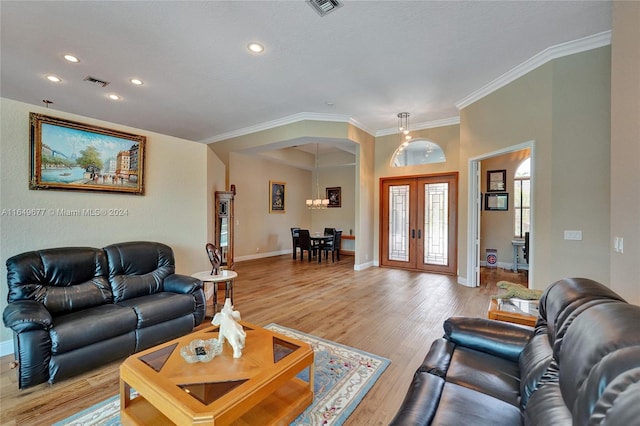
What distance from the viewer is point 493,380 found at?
1.45 m

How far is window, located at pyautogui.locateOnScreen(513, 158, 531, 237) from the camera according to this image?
6.43 m

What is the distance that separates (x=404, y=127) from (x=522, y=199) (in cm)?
340

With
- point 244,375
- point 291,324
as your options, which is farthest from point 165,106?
point 244,375

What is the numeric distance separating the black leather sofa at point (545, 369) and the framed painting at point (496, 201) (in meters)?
5.92

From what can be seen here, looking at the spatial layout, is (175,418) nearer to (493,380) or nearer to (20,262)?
(493,380)

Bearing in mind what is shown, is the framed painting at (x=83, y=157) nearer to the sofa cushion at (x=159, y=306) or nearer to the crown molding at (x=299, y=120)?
the sofa cushion at (x=159, y=306)

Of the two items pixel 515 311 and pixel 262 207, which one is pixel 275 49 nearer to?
pixel 515 311

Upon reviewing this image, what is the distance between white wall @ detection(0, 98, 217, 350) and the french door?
14.8 ft

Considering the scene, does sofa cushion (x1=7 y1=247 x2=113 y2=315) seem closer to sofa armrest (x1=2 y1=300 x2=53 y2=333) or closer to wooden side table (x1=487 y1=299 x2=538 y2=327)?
sofa armrest (x1=2 y1=300 x2=53 y2=333)

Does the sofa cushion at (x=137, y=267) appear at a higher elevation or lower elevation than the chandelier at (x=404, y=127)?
lower

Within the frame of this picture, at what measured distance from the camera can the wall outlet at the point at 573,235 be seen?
128 inches

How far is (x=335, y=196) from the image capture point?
31.6ft

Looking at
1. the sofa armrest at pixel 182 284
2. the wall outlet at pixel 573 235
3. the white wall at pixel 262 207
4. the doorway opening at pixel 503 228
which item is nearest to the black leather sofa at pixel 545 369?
the wall outlet at pixel 573 235

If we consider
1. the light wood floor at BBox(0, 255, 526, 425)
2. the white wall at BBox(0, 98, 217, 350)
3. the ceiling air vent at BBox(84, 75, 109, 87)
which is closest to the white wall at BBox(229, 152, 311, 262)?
the light wood floor at BBox(0, 255, 526, 425)
